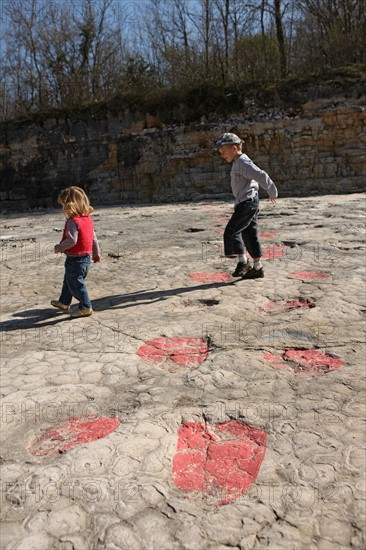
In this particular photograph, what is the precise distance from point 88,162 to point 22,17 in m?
7.50

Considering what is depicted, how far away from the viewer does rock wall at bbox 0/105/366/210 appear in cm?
1504

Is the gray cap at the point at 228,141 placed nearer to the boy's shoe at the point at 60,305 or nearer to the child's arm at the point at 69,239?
the child's arm at the point at 69,239

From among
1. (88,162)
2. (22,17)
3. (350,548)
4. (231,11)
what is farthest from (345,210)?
(22,17)

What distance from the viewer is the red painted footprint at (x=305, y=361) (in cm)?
288

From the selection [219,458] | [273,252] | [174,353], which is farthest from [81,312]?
[273,252]

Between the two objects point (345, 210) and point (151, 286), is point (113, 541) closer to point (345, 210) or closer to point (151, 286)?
point (151, 286)

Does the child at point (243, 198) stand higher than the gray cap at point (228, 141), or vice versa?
A: the gray cap at point (228, 141)

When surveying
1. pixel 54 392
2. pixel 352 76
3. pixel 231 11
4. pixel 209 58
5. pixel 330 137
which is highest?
pixel 231 11

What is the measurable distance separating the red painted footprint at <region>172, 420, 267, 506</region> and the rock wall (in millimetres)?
13538

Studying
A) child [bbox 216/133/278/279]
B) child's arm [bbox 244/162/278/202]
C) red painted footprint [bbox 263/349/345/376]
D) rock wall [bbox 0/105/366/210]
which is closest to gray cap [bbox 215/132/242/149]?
child [bbox 216/133/278/279]

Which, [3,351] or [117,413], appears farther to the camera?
[3,351]

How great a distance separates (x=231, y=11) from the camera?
60.8 ft

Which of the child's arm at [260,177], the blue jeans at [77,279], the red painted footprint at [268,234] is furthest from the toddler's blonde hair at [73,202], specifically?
the red painted footprint at [268,234]

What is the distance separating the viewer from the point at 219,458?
2084 millimetres
